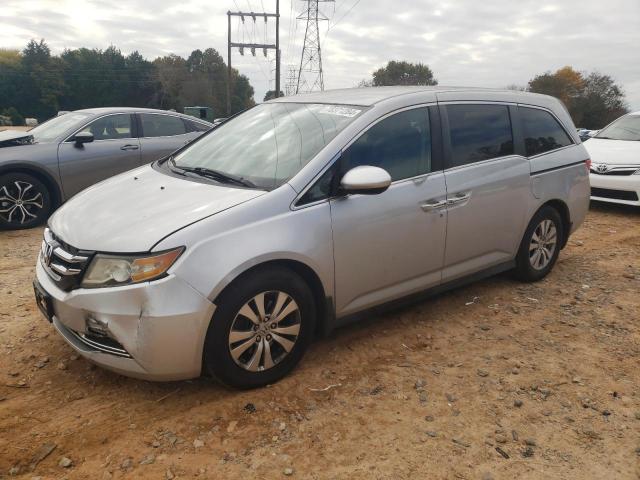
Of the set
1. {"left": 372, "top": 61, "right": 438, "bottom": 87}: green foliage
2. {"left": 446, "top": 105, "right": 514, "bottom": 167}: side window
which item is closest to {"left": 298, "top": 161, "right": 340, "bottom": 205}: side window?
{"left": 446, "top": 105, "right": 514, "bottom": 167}: side window

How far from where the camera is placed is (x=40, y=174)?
660cm

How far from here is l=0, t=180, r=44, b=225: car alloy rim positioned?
642 centimetres

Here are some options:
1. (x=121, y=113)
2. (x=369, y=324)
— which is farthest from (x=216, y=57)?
(x=369, y=324)

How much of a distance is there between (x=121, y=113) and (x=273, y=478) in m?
6.53

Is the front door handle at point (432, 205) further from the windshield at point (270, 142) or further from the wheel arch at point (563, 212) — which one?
the wheel arch at point (563, 212)

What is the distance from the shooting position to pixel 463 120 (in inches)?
153

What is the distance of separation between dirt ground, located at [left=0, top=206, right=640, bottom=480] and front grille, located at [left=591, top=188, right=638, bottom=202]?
14.6 ft

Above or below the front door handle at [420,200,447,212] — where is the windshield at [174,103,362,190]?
above

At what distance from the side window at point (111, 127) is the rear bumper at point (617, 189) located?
717cm

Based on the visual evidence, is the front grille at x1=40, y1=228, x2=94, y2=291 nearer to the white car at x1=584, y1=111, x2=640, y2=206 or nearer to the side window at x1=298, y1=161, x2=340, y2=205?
the side window at x1=298, y1=161, x2=340, y2=205

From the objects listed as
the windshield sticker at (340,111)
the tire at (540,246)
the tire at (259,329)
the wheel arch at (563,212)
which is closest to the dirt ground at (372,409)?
the tire at (259,329)

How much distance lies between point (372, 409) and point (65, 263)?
1.84 meters

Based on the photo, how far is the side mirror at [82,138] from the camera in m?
6.86

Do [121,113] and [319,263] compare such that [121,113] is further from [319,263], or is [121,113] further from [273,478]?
[273,478]
